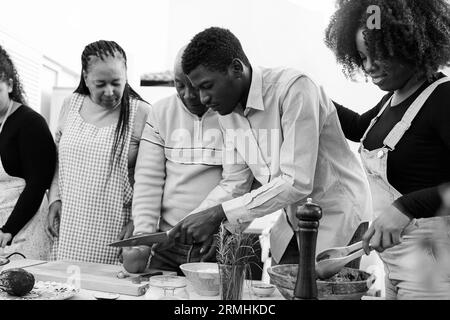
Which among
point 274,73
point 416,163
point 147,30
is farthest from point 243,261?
point 147,30

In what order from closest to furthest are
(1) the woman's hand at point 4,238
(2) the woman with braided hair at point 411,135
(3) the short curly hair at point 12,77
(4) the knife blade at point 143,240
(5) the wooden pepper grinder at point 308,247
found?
(5) the wooden pepper grinder at point 308,247 → (2) the woman with braided hair at point 411,135 → (4) the knife blade at point 143,240 → (1) the woman's hand at point 4,238 → (3) the short curly hair at point 12,77

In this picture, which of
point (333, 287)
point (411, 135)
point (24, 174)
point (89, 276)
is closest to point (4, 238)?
point (24, 174)

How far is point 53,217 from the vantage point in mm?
1158

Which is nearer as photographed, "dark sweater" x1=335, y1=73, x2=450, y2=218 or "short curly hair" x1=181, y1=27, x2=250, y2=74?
"dark sweater" x1=335, y1=73, x2=450, y2=218

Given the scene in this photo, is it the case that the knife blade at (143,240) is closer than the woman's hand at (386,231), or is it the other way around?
the woman's hand at (386,231)

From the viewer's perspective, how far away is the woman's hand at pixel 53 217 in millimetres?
1157

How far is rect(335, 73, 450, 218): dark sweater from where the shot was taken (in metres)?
0.62

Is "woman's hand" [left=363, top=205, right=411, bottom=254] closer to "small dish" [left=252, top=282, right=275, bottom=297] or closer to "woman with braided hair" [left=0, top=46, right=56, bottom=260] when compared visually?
"small dish" [left=252, top=282, right=275, bottom=297]

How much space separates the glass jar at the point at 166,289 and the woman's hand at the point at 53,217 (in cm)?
49

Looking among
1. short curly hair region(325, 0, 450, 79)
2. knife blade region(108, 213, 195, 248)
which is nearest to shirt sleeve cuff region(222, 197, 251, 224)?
knife blade region(108, 213, 195, 248)

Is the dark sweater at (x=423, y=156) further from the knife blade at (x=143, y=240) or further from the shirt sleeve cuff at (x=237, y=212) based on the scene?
the knife blade at (x=143, y=240)

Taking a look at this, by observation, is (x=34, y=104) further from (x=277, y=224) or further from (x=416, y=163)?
(x=416, y=163)

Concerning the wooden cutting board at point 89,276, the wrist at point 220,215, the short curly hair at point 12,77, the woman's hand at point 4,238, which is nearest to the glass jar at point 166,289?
the wooden cutting board at point 89,276

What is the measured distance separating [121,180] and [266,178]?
0.39 metres
